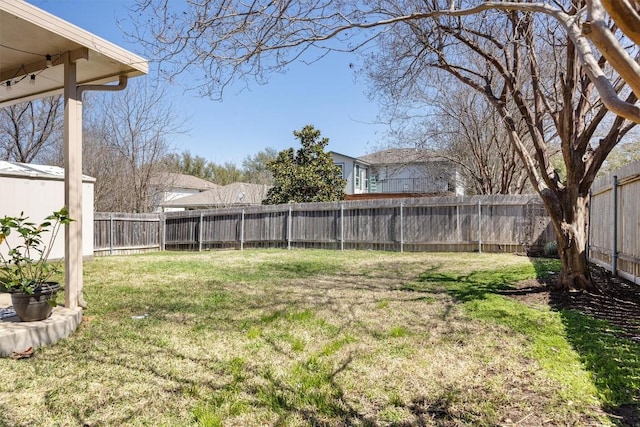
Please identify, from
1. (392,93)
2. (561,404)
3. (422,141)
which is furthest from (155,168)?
(561,404)

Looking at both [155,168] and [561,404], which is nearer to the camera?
[561,404]

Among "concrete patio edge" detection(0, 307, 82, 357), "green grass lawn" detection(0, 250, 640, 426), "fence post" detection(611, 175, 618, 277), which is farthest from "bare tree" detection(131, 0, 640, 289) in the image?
"concrete patio edge" detection(0, 307, 82, 357)

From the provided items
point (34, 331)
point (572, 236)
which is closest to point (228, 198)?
point (572, 236)

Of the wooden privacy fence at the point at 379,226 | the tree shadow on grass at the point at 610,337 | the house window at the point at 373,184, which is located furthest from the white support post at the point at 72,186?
the house window at the point at 373,184

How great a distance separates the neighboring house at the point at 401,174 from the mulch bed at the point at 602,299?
30.2 feet

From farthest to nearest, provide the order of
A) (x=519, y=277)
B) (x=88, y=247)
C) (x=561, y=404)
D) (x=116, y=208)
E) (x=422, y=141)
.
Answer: (x=116, y=208)
(x=422, y=141)
(x=88, y=247)
(x=519, y=277)
(x=561, y=404)

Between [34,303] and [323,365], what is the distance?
246cm

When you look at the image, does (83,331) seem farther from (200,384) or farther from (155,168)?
(155,168)

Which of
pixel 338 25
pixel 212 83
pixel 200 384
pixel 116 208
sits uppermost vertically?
pixel 338 25

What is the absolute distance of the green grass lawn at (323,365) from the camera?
2.18 meters

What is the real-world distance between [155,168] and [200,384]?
Answer: 16.5 metres

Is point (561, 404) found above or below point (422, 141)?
below

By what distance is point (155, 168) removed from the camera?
17.3 meters

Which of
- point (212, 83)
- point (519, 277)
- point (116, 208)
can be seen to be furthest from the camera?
point (116, 208)
